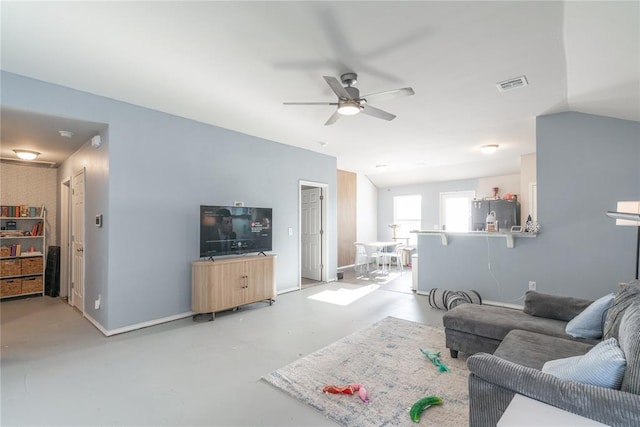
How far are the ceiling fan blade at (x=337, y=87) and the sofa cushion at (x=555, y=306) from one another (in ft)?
8.69

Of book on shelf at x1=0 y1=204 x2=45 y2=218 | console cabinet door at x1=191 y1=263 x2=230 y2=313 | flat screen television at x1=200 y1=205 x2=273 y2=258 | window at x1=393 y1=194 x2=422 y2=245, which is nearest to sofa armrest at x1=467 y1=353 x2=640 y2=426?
console cabinet door at x1=191 y1=263 x2=230 y2=313

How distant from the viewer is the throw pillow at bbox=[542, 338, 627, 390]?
1.28m

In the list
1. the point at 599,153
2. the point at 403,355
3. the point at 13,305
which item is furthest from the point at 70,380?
the point at 599,153

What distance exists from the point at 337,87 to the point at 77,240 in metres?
4.53

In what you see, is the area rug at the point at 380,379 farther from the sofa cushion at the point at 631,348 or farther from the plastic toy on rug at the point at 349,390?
the sofa cushion at the point at 631,348

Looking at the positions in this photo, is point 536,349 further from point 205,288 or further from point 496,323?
point 205,288

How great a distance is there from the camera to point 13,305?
467cm

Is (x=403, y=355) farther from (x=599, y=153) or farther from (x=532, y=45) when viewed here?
(x=599, y=153)

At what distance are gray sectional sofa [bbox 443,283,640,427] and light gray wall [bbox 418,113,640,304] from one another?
1629 mm

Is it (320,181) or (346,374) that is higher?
(320,181)

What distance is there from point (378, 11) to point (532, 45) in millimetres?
1365

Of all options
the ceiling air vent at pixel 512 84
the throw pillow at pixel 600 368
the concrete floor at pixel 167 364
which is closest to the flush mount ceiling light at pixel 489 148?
the ceiling air vent at pixel 512 84

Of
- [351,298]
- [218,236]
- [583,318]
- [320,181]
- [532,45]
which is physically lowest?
[351,298]

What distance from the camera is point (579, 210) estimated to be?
3.86 m
